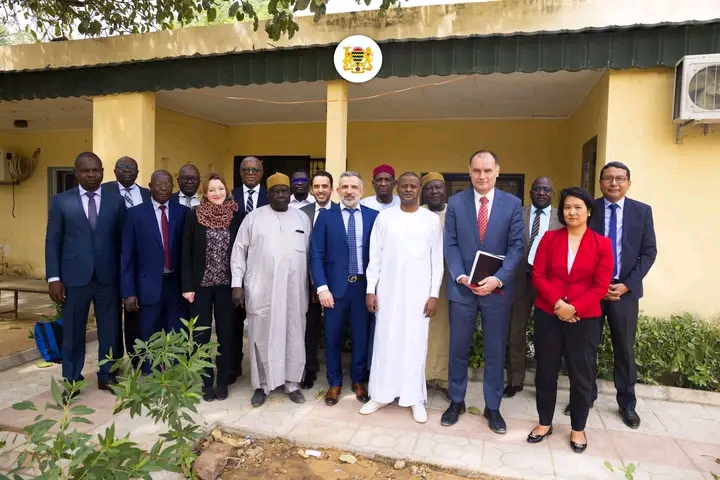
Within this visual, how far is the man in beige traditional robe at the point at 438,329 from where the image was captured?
409cm

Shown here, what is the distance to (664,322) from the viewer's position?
4.56 metres

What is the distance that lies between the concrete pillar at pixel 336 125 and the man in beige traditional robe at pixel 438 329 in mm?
1676

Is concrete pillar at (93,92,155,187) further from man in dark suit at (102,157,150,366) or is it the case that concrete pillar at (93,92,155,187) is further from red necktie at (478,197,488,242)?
red necktie at (478,197,488,242)

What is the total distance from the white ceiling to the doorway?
67 cm

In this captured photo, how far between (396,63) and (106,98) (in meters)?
3.69

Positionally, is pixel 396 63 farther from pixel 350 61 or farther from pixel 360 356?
pixel 360 356

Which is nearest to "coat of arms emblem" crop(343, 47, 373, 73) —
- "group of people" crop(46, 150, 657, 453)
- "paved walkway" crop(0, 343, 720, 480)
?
"group of people" crop(46, 150, 657, 453)

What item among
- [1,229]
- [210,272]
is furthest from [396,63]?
[1,229]

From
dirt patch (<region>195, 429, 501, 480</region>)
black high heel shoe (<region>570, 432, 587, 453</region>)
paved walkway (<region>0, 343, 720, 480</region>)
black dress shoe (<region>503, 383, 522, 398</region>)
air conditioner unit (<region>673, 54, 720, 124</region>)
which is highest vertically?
air conditioner unit (<region>673, 54, 720, 124</region>)

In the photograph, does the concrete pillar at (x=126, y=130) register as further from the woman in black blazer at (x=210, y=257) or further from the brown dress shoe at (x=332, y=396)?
the brown dress shoe at (x=332, y=396)

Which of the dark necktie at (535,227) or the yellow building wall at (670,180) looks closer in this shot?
the dark necktie at (535,227)

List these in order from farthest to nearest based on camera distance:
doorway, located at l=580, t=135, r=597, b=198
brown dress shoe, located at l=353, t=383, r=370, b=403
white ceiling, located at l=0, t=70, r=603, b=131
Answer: white ceiling, located at l=0, t=70, r=603, b=131, doorway, located at l=580, t=135, r=597, b=198, brown dress shoe, located at l=353, t=383, r=370, b=403

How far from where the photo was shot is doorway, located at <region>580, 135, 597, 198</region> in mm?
5688

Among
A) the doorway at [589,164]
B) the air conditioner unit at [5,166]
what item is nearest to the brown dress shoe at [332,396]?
the doorway at [589,164]
